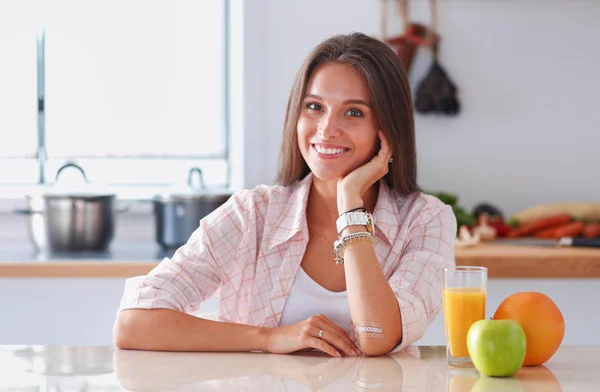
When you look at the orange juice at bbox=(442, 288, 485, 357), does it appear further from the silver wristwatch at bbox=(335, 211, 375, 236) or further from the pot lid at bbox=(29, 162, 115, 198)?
the pot lid at bbox=(29, 162, 115, 198)

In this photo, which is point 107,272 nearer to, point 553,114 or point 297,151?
point 297,151

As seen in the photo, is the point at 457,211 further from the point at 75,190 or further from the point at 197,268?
the point at 197,268

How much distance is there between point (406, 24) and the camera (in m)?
3.19

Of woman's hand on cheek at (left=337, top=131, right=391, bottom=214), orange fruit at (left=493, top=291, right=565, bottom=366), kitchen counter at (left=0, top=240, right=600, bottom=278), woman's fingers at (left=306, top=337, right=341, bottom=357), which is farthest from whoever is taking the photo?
kitchen counter at (left=0, top=240, right=600, bottom=278)

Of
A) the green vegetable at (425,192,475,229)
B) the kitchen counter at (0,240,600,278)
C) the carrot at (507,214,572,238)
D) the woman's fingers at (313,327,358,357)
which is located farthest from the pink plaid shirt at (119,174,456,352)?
the carrot at (507,214,572,238)

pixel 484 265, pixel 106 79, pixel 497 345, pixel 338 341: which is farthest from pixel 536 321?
pixel 106 79

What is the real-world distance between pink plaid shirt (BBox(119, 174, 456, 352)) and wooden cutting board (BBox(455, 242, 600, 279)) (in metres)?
0.81

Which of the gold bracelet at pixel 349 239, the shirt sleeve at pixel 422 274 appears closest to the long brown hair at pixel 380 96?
the shirt sleeve at pixel 422 274

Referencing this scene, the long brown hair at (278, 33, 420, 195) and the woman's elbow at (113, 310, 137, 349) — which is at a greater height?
the long brown hair at (278, 33, 420, 195)

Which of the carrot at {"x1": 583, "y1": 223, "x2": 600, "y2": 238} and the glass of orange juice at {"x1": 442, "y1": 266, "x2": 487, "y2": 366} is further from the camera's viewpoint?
the carrot at {"x1": 583, "y1": 223, "x2": 600, "y2": 238}

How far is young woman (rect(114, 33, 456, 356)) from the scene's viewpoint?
1.74 m

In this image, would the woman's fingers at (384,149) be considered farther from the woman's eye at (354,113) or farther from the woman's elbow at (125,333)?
the woman's elbow at (125,333)

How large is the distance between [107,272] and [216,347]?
3.91 ft

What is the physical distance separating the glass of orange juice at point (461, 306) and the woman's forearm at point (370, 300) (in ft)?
0.61
